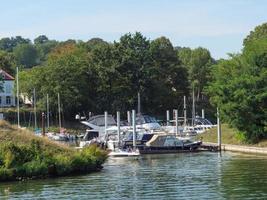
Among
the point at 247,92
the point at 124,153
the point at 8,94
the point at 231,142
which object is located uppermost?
the point at 8,94

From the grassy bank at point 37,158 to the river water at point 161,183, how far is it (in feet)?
3.71

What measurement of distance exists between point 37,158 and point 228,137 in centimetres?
3666

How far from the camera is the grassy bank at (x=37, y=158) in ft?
159

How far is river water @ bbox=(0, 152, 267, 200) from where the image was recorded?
1588 inches

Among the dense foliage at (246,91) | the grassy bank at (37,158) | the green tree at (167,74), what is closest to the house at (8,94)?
the green tree at (167,74)

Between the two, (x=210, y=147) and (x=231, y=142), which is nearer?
(x=210, y=147)

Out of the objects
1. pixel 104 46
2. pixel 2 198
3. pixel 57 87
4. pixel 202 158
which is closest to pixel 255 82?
pixel 202 158

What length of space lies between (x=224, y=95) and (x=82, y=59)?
5829 centimetres

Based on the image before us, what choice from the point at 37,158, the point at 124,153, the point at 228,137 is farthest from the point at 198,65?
the point at 37,158

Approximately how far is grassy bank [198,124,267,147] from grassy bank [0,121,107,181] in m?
24.0

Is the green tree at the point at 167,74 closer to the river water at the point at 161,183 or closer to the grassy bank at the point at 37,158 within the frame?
the river water at the point at 161,183

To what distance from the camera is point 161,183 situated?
46.0 meters

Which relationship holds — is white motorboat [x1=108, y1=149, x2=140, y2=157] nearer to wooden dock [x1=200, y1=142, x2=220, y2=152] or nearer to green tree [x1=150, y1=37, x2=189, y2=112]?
wooden dock [x1=200, y1=142, x2=220, y2=152]

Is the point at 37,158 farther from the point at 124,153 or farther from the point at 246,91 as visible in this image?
the point at 246,91
